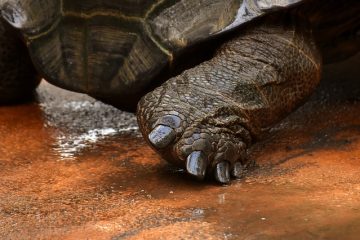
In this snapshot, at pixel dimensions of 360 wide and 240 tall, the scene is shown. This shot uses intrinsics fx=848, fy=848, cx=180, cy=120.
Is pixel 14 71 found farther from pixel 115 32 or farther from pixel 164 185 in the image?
pixel 164 185

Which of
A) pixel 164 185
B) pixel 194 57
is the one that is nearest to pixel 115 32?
pixel 194 57

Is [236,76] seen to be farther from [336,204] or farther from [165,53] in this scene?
[336,204]

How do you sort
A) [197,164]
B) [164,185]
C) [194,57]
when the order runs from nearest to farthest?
[197,164]
[164,185]
[194,57]

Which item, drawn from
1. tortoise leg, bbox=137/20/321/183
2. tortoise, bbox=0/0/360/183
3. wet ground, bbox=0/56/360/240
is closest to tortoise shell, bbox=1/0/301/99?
tortoise, bbox=0/0/360/183

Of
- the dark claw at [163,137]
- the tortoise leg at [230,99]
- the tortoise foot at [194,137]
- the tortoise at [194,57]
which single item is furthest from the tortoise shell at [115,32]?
the dark claw at [163,137]

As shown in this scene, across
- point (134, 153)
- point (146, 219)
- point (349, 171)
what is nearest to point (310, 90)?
point (349, 171)
